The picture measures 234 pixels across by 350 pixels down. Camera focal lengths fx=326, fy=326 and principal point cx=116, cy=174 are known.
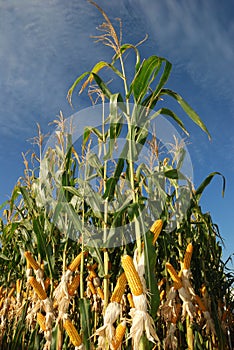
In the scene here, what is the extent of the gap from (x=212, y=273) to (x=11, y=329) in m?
3.57

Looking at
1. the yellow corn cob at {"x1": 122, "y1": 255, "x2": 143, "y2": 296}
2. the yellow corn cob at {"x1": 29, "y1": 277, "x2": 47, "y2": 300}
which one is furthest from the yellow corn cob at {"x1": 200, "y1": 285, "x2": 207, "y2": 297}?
the yellow corn cob at {"x1": 122, "y1": 255, "x2": 143, "y2": 296}

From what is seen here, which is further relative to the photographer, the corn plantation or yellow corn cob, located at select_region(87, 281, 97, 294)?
yellow corn cob, located at select_region(87, 281, 97, 294)

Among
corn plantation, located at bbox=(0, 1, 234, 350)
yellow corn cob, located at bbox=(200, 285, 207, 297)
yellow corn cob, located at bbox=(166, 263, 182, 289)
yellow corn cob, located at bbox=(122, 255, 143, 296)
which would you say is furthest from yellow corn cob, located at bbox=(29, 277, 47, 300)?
yellow corn cob, located at bbox=(200, 285, 207, 297)

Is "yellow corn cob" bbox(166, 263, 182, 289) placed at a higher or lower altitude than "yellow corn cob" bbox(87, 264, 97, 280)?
lower

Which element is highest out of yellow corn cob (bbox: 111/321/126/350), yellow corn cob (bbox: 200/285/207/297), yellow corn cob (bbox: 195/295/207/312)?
yellow corn cob (bbox: 200/285/207/297)

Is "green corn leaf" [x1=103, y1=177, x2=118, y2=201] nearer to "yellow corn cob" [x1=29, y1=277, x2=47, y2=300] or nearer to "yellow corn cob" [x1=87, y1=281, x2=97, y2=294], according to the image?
"yellow corn cob" [x1=29, y1=277, x2=47, y2=300]

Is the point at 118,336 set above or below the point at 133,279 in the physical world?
below

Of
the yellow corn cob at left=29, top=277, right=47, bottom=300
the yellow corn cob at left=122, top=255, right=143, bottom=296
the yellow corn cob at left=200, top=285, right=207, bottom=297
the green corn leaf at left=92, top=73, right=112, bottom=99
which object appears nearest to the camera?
the yellow corn cob at left=122, top=255, right=143, bottom=296

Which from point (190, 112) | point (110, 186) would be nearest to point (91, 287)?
point (110, 186)

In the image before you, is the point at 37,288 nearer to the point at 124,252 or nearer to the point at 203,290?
the point at 124,252

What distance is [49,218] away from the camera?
3.55 meters

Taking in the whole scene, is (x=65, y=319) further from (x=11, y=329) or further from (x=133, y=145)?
(x=11, y=329)

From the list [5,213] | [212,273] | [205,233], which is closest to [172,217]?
[205,233]

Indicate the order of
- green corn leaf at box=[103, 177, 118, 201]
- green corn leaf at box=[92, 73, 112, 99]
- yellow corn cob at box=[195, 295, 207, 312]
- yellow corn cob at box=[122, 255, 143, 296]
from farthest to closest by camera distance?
yellow corn cob at box=[195, 295, 207, 312]
green corn leaf at box=[92, 73, 112, 99]
green corn leaf at box=[103, 177, 118, 201]
yellow corn cob at box=[122, 255, 143, 296]
